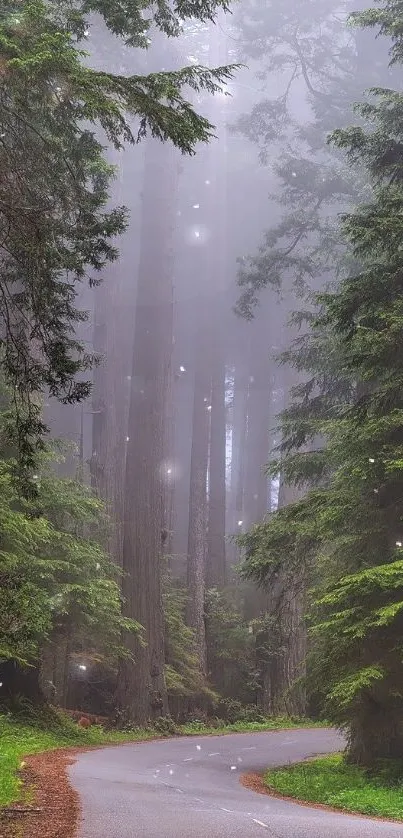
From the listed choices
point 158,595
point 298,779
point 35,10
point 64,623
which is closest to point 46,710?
point 64,623

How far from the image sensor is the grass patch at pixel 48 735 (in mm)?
9539

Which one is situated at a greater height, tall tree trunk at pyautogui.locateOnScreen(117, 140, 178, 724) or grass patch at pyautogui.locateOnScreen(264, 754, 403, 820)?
tall tree trunk at pyautogui.locateOnScreen(117, 140, 178, 724)

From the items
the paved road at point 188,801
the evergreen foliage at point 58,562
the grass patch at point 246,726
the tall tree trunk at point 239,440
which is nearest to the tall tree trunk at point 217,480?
the grass patch at point 246,726

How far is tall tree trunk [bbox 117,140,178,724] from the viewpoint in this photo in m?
19.7

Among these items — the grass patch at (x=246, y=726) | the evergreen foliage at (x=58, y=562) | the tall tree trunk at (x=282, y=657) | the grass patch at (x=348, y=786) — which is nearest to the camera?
the grass patch at (x=348, y=786)

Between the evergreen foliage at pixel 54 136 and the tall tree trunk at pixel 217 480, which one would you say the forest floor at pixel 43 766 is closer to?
the evergreen foliage at pixel 54 136

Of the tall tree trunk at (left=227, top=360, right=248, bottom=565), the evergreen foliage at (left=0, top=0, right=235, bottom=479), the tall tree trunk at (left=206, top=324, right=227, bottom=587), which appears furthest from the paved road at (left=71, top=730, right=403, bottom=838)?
the tall tree trunk at (left=227, top=360, right=248, bottom=565)

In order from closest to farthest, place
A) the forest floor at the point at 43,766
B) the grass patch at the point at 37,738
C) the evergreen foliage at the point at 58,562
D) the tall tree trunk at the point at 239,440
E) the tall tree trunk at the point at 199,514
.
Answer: the forest floor at the point at 43,766, the grass patch at the point at 37,738, the evergreen foliage at the point at 58,562, the tall tree trunk at the point at 199,514, the tall tree trunk at the point at 239,440

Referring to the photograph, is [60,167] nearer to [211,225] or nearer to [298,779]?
[298,779]

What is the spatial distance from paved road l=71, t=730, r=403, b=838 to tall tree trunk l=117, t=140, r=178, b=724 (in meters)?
3.87

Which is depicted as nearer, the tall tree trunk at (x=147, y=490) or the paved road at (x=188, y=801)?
the paved road at (x=188, y=801)

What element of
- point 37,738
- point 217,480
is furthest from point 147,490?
point 217,480

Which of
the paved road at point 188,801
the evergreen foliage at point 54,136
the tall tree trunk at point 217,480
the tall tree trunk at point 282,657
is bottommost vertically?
the paved road at point 188,801

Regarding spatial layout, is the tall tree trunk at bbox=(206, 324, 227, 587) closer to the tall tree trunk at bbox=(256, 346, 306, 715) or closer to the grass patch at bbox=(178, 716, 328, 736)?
the tall tree trunk at bbox=(256, 346, 306, 715)
